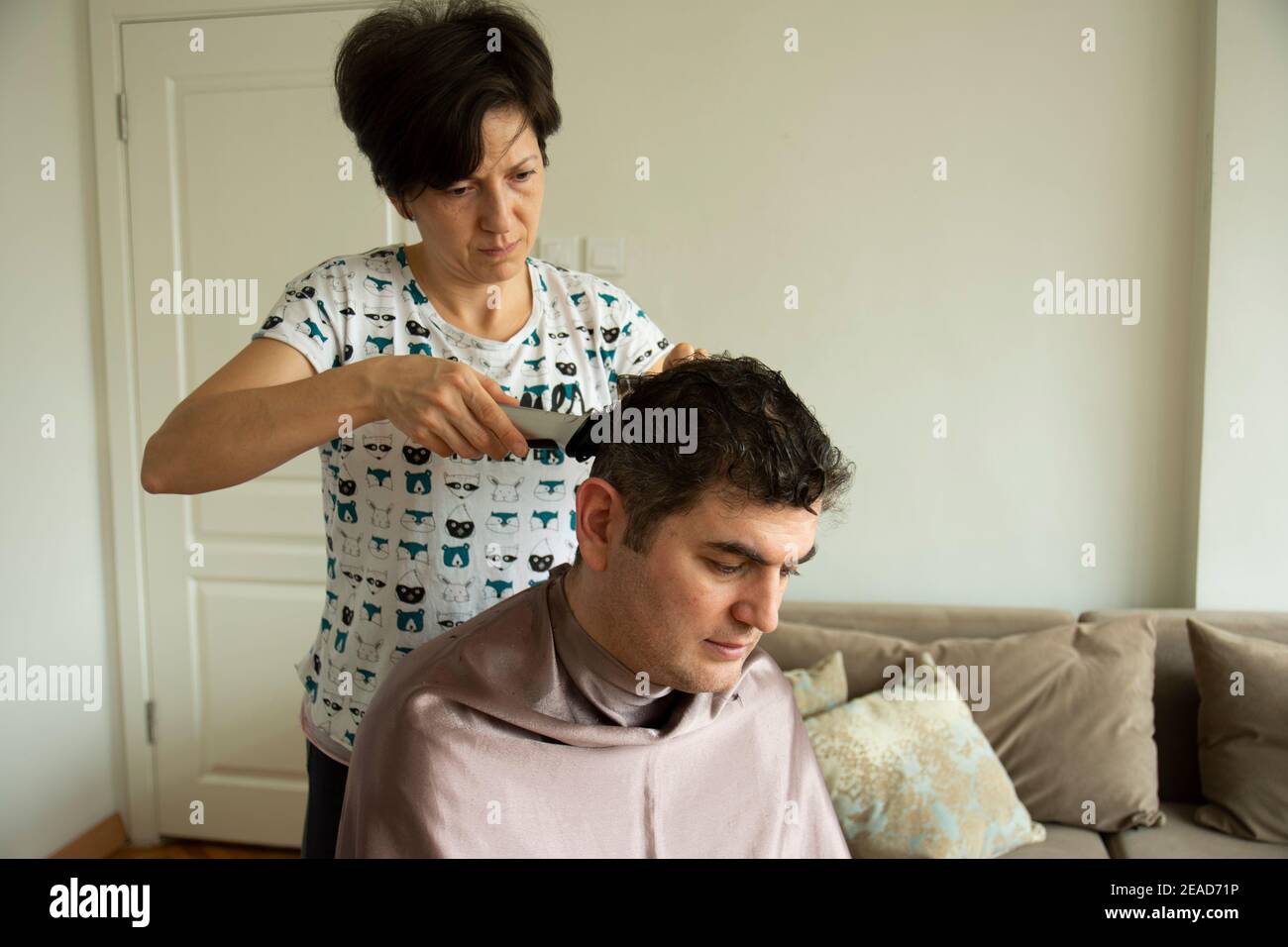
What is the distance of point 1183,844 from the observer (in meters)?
2.39

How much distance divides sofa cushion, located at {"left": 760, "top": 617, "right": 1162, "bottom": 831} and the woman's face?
171 cm

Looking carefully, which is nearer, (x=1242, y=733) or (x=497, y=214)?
(x=497, y=214)

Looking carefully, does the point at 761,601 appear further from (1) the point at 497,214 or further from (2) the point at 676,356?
(1) the point at 497,214

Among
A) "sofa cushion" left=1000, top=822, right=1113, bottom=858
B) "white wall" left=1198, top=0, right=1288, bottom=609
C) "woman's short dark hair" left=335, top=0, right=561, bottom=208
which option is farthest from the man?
"white wall" left=1198, top=0, right=1288, bottom=609

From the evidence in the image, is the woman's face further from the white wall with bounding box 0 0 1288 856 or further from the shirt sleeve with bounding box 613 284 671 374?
the white wall with bounding box 0 0 1288 856

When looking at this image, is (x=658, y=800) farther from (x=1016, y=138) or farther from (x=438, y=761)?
(x=1016, y=138)

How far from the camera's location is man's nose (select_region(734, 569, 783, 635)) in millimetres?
1240

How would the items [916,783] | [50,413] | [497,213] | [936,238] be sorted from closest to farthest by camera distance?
[497,213] → [916,783] → [936,238] → [50,413]

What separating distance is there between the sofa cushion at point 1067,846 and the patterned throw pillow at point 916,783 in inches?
0.7

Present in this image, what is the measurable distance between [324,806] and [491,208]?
2.86 ft

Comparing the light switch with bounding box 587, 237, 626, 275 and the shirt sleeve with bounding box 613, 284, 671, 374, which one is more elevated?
the light switch with bounding box 587, 237, 626, 275

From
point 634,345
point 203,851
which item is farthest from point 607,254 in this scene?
point 203,851

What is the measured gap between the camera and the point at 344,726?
1413mm
